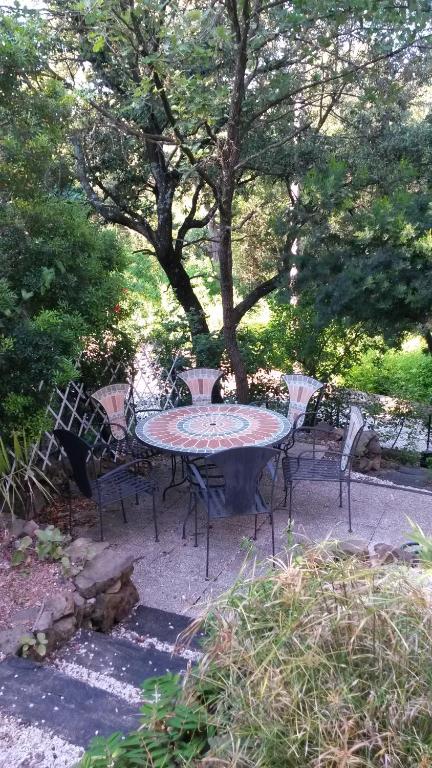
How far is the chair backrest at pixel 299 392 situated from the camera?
4.94 m

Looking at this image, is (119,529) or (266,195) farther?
(266,195)

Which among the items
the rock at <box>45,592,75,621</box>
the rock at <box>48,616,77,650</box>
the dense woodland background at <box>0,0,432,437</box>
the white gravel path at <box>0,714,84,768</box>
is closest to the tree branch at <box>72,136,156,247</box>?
the dense woodland background at <box>0,0,432,437</box>

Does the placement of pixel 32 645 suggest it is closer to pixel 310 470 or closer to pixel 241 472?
pixel 241 472

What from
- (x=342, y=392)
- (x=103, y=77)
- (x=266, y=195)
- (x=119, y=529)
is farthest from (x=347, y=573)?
(x=266, y=195)

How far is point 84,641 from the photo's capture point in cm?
245

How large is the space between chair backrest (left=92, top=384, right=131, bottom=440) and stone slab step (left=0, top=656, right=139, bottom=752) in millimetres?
2468

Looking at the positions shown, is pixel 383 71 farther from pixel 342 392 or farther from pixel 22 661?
pixel 22 661

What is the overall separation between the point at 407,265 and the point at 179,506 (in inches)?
104

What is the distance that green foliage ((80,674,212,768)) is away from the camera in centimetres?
139

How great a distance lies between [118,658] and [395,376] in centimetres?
855

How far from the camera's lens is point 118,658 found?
7.66ft

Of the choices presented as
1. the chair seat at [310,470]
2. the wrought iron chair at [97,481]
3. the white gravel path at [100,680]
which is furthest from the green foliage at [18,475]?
the chair seat at [310,470]

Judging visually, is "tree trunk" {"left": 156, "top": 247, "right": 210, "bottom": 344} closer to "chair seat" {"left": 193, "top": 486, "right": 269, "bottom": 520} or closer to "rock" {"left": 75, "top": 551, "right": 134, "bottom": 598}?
"chair seat" {"left": 193, "top": 486, "right": 269, "bottom": 520}

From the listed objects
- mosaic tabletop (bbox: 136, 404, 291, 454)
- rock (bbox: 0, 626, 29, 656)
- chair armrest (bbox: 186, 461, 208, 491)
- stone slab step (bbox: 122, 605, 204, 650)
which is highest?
mosaic tabletop (bbox: 136, 404, 291, 454)
